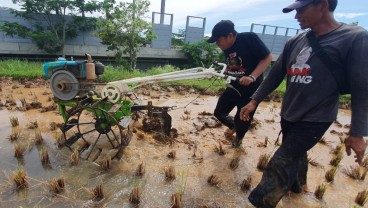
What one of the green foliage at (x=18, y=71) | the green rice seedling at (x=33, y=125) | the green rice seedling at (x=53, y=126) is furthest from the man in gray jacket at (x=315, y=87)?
the green foliage at (x=18, y=71)

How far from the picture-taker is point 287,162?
2.50m

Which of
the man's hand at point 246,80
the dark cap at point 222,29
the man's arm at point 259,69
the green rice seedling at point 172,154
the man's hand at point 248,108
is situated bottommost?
the green rice seedling at point 172,154

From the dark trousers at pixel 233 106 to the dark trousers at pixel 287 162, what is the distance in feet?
Result: 4.92

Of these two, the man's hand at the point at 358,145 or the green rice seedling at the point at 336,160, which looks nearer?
the man's hand at the point at 358,145

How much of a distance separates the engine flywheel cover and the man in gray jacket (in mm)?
2752

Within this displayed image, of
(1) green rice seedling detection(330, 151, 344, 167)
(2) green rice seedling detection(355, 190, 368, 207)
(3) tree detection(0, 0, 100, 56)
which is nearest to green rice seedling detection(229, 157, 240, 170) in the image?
(2) green rice seedling detection(355, 190, 368, 207)

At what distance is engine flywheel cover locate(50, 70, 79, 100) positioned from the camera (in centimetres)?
389

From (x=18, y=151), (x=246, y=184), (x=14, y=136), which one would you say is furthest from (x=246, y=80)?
(x=14, y=136)

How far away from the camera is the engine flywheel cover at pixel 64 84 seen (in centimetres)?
389

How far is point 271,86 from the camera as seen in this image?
9.52 ft

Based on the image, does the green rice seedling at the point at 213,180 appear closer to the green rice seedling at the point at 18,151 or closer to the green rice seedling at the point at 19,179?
the green rice seedling at the point at 19,179

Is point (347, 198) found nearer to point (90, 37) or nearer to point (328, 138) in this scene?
point (328, 138)

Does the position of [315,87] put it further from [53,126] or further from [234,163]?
[53,126]

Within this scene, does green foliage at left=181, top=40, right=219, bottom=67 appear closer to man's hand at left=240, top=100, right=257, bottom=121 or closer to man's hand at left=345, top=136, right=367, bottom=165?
man's hand at left=240, top=100, right=257, bottom=121
